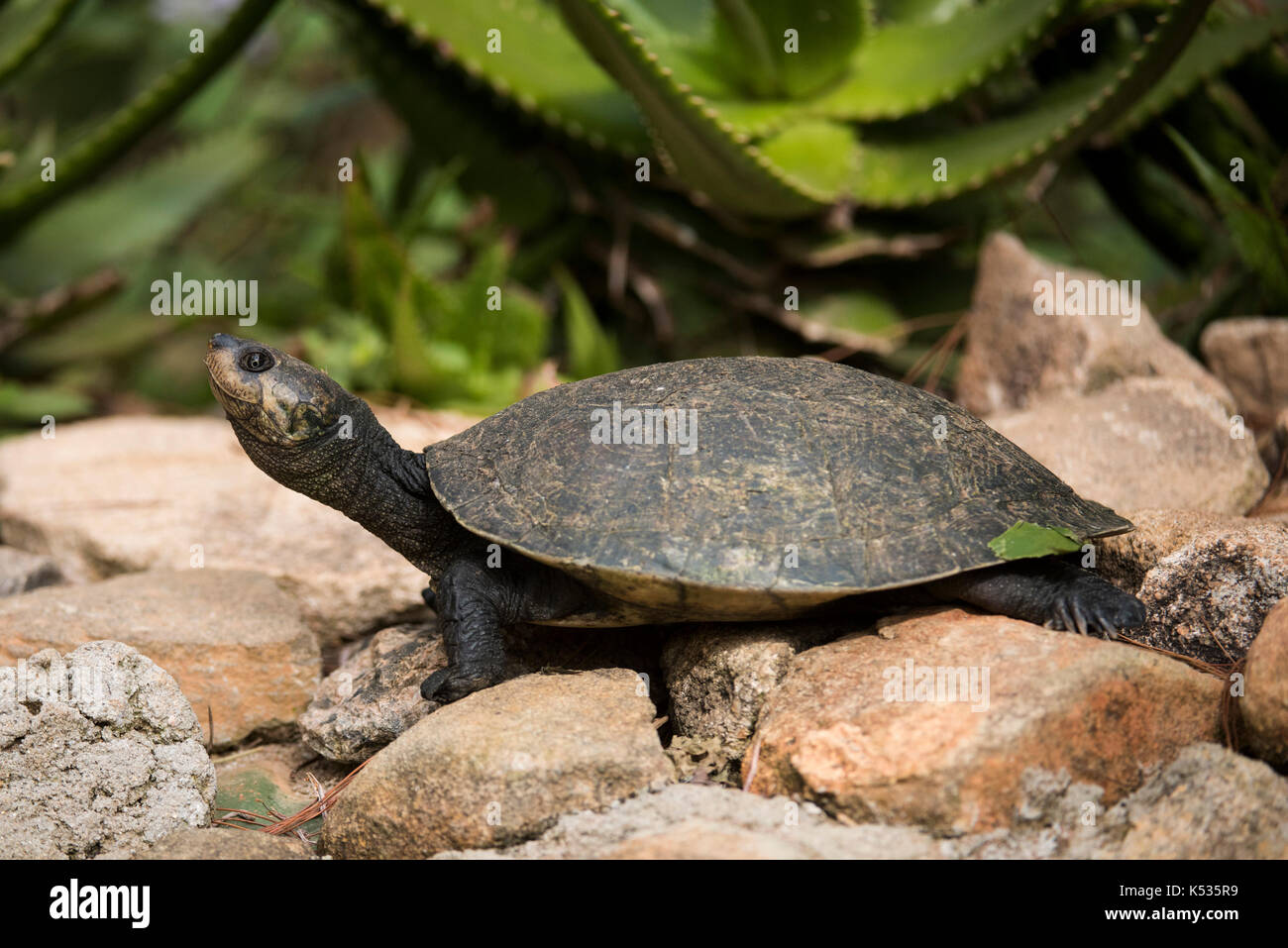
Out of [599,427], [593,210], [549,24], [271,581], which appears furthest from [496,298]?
[599,427]

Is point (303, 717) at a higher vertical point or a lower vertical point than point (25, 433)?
lower

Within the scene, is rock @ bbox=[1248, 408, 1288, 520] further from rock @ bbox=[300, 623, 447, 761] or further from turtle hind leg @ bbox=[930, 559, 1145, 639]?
rock @ bbox=[300, 623, 447, 761]

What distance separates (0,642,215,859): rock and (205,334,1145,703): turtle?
60 cm

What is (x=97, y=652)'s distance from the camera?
236cm

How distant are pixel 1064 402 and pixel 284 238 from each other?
5.81m

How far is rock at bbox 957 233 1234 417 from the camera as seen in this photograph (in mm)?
3775

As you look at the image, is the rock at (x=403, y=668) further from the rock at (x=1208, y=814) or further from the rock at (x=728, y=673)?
the rock at (x=1208, y=814)

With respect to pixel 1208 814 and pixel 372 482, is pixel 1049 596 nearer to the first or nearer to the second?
pixel 1208 814

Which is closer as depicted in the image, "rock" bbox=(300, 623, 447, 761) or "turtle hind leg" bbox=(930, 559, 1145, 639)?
"turtle hind leg" bbox=(930, 559, 1145, 639)

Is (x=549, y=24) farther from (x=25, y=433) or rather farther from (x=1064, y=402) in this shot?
(x=25, y=433)

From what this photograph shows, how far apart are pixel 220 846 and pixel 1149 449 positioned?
9.82ft

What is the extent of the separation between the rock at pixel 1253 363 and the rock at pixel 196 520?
10.3 ft

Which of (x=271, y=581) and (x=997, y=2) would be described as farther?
(x=997, y=2)

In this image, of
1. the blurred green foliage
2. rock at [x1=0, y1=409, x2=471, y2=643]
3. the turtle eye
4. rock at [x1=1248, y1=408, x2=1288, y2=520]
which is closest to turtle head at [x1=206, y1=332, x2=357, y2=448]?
the turtle eye
